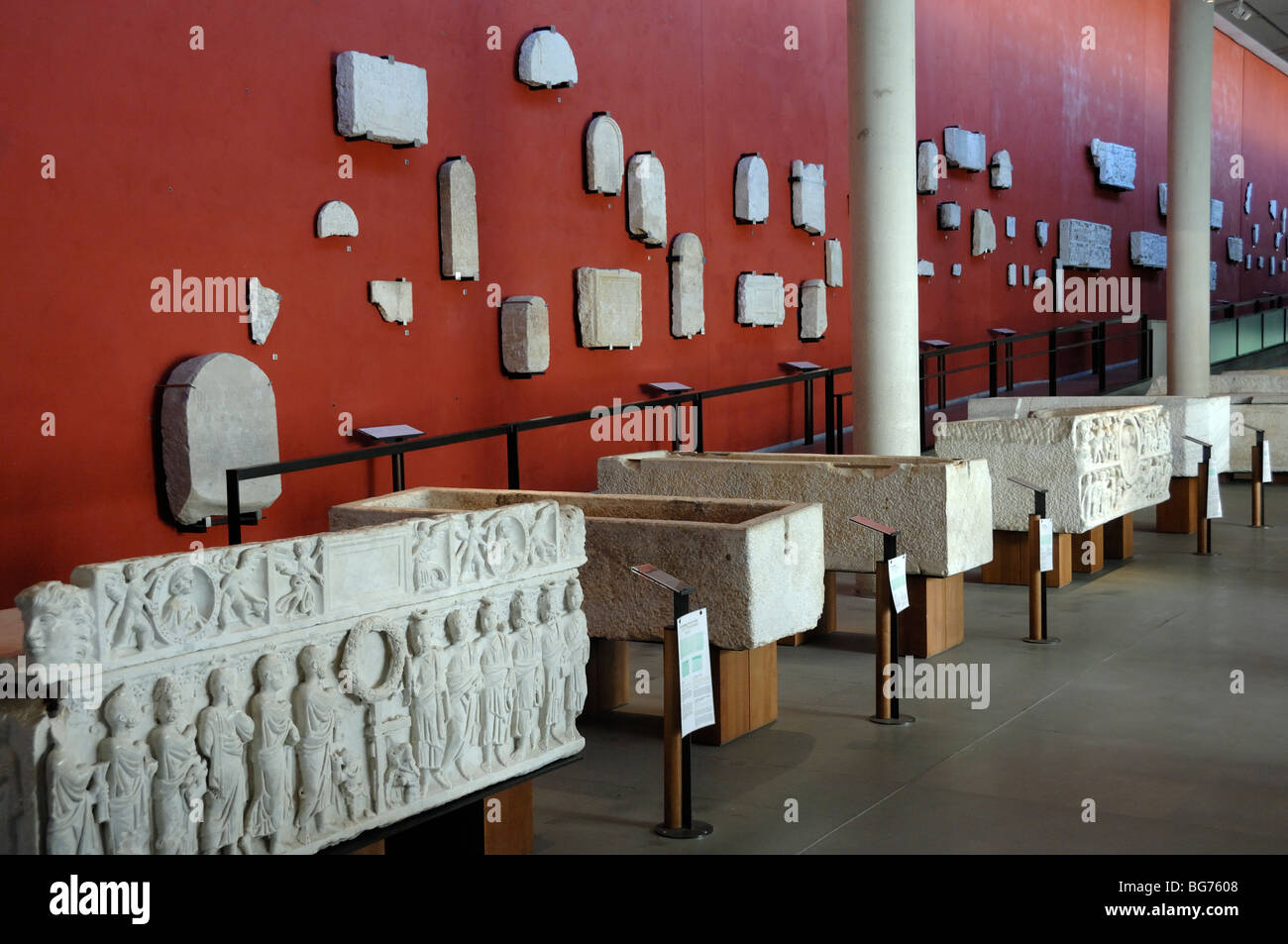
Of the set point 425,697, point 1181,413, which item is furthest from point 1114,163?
point 425,697

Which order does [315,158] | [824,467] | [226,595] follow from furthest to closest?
[315,158], [824,467], [226,595]

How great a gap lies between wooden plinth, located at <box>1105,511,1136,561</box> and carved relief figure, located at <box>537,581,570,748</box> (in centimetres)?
650

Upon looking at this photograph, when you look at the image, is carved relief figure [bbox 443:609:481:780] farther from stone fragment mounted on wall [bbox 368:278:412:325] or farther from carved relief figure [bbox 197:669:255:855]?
stone fragment mounted on wall [bbox 368:278:412:325]

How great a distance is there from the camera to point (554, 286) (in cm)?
1019

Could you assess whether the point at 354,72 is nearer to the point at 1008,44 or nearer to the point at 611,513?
the point at 611,513

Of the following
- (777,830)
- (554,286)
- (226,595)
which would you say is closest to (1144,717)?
(777,830)

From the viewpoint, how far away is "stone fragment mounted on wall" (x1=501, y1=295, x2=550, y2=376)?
31.4ft

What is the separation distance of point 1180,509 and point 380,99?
743cm

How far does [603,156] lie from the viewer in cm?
1046

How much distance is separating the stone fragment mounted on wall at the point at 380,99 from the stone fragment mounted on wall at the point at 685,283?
9.97ft

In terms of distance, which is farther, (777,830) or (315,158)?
(315,158)

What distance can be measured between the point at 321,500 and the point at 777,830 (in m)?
4.50

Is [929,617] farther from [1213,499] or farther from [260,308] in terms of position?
[260,308]
